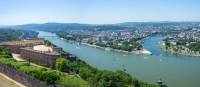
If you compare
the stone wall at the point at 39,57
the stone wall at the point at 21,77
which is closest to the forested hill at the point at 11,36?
the stone wall at the point at 39,57

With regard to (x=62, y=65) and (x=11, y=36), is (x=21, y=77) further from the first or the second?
(x=11, y=36)

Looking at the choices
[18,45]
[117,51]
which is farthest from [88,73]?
[117,51]

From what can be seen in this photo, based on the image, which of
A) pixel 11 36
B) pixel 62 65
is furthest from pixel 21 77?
pixel 11 36

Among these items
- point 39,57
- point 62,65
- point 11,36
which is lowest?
point 11,36

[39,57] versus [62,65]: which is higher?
[62,65]

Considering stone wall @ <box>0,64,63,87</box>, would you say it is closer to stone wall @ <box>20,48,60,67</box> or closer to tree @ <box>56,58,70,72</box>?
tree @ <box>56,58,70,72</box>

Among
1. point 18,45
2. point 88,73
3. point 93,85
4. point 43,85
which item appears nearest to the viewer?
point 43,85

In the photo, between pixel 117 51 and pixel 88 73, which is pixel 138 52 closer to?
pixel 117 51

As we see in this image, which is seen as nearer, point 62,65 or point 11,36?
point 62,65

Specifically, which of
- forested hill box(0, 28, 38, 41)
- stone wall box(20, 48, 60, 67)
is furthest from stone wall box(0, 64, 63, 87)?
forested hill box(0, 28, 38, 41)
